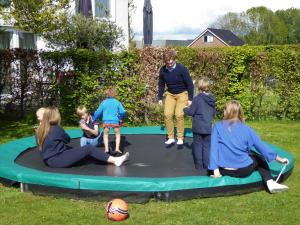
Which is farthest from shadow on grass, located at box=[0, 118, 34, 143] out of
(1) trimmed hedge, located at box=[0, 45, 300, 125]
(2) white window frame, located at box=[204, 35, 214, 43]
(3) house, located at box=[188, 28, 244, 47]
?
(2) white window frame, located at box=[204, 35, 214, 43]

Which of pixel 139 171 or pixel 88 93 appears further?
pixel 88 93

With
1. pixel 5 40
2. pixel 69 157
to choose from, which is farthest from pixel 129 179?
pixel 5 40

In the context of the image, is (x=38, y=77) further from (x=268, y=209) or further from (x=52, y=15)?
(x=268, y=209)

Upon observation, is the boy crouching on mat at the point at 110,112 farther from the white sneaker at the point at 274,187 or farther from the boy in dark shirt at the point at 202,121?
the white sneaker at the point at 274,187

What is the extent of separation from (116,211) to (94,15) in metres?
14.2

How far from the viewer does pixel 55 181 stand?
4781 mm

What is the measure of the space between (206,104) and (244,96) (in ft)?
16.7

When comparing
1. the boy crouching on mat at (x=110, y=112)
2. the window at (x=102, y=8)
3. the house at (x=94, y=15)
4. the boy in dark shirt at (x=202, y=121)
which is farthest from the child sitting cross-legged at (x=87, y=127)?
the window at (x=102, y=8)

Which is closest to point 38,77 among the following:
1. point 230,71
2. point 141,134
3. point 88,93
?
point 88,93

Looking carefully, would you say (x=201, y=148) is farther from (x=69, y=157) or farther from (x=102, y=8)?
(x=102, y=8)

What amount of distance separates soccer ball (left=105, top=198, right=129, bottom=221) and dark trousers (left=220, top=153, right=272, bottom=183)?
1246mm

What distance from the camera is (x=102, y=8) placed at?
60.2ft

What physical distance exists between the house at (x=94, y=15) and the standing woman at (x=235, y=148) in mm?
10585

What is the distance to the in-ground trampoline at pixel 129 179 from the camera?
465 centimetres
